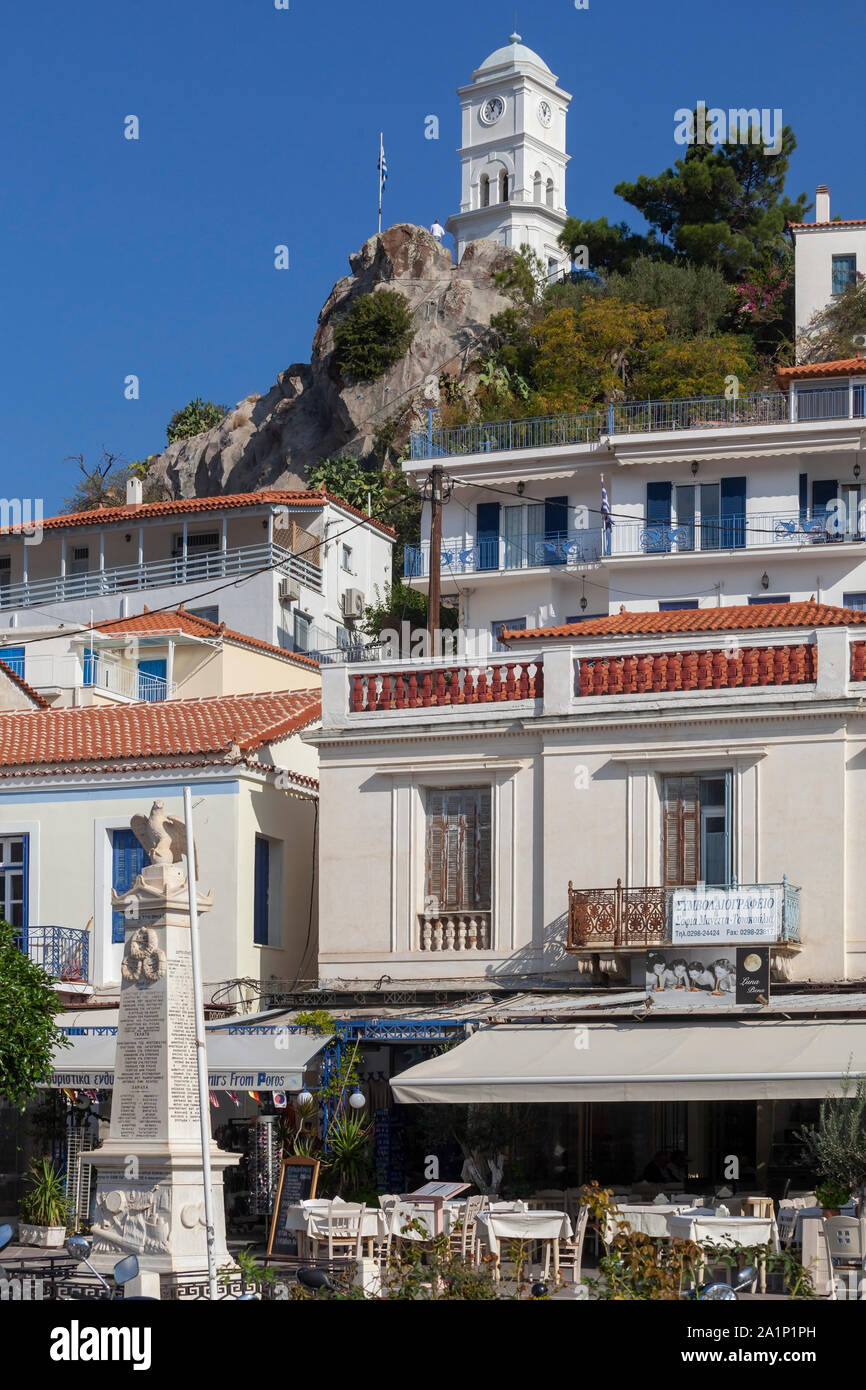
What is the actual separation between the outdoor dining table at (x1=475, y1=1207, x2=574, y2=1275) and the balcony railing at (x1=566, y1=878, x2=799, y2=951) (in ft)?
16.3

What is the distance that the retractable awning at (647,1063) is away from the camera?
758 inches

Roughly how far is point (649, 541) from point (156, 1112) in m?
27.2

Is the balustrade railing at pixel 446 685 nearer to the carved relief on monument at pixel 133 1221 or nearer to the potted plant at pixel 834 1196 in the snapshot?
the potted plant at pixel 834 1196

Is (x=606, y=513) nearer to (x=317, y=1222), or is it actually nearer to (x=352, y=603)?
(x=352, y=603)

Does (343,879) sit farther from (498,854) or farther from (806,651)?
(806,651)

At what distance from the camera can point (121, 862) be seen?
27016mm

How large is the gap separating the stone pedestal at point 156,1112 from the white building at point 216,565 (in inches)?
1125

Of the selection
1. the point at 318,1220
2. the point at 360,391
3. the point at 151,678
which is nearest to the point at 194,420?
the point at 360,391

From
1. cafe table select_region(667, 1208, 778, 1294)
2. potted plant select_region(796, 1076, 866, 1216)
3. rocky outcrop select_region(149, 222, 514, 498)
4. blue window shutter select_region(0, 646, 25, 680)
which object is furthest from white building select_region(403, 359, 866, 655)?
cafe table select_region(667, 1208, 778, 1294)

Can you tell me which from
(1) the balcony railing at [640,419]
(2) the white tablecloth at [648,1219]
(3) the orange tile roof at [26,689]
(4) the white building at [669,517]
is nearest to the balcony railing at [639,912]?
(2) the white tablecloth at [648,1219]

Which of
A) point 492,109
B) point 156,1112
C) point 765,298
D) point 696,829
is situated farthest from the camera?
point 492,109

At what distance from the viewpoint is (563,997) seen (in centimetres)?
2311
